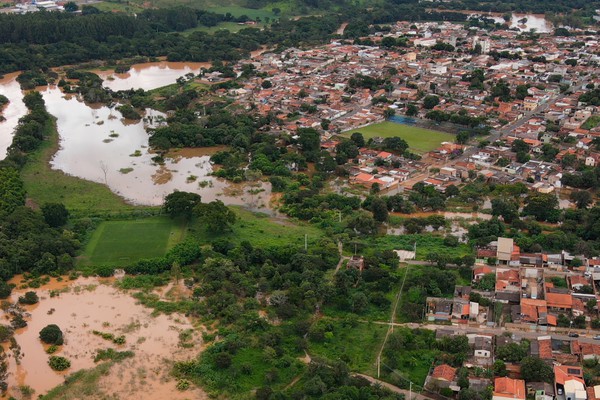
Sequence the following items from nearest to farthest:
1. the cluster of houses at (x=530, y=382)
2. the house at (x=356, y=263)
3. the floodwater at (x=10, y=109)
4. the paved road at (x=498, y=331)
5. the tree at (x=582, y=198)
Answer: the cluster of houses at (x=530, y=382) < the paved road at (x=498, y=331) < the house at (x=356, y=263) < the tree at (x=582, y=198) < the floodwater at (x=10, y=109)

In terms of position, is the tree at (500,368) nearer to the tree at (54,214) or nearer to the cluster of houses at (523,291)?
the cluster of houses at (523,291)

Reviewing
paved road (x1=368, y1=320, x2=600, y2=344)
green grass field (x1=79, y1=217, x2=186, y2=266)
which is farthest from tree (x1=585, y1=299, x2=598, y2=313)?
green grass field (x1=79, y1=217, x2=186, y2=266)

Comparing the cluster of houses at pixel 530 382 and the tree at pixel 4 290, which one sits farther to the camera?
the tree at pixel 4 290

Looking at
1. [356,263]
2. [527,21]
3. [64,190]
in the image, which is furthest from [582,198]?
[527,21]

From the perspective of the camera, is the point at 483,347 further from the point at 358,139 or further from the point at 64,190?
the point at 64,190

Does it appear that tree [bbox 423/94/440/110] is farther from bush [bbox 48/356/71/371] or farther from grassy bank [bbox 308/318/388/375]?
bush [bbox 48/356/71/371]

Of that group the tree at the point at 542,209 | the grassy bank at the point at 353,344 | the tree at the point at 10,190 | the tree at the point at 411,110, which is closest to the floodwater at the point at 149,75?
the tree at the point at 411,110
